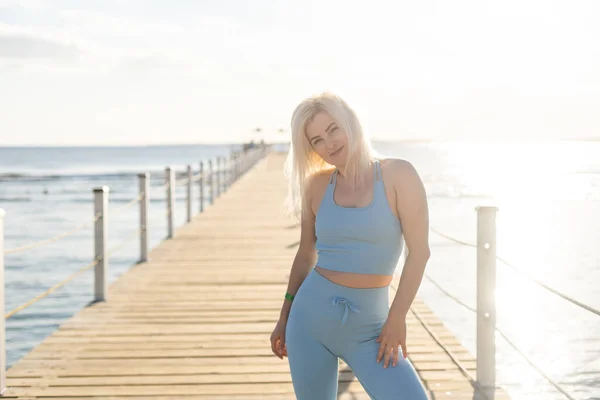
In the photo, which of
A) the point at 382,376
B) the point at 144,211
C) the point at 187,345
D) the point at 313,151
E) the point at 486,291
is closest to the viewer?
the point at 382,376

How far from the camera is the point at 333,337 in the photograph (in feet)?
6.70

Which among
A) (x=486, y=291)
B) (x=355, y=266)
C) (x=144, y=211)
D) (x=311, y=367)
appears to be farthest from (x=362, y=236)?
(x=144, y=211)

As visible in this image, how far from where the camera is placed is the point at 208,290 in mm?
6312

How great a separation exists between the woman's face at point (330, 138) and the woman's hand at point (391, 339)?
0.49m

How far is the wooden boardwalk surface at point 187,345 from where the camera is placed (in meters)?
3.71

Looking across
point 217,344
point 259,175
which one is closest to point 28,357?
point 217,344

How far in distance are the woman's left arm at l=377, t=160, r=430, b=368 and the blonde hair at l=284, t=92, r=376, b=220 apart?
0.41 ft

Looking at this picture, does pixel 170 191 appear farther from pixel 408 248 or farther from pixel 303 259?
pixel 408 248

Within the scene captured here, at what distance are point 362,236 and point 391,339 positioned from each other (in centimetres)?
29

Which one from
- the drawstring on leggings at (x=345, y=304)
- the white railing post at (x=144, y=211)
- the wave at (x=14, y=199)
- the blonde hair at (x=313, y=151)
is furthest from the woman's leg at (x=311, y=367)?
the wave at (x=14, y=199)

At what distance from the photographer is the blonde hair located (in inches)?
80.9

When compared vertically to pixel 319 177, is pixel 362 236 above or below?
below

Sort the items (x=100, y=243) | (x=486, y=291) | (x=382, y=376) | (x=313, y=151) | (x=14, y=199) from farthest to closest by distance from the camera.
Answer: (x=14, y=199)
(x=100, y=243)
(x=486, y=291)
(x=313, y=151)
(x=382, y=376)

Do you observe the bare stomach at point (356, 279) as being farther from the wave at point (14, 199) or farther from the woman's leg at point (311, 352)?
the wave at point (14, 199)
